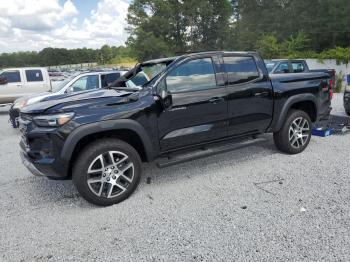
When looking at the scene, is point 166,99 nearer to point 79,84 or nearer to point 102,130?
point 102,130

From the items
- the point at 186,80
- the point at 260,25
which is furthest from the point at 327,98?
the point at 260,25

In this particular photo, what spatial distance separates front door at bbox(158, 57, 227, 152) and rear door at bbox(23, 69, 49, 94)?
34.9ft

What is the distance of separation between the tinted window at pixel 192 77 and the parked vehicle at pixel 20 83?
10621 millimetres

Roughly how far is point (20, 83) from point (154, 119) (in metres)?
11.1

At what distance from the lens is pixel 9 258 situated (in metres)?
3.07

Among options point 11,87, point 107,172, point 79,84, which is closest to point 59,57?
point 11,87

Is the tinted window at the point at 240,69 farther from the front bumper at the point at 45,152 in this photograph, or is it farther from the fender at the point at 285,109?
the front bumper at the point at 45,152

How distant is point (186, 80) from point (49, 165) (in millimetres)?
2070

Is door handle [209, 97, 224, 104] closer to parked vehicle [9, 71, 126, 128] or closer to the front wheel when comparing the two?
the front wheel

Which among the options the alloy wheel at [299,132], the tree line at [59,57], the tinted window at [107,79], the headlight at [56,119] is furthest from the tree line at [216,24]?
the tree line at [59,57]

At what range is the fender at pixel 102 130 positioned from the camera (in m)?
3.71

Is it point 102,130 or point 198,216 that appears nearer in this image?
point 198,216

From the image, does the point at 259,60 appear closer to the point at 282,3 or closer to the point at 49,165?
the point at 49,165

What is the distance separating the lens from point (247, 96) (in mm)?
4969
